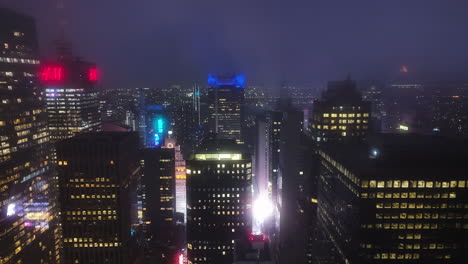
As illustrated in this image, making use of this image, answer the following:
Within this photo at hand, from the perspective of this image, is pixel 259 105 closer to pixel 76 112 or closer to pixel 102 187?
pixel 76 112

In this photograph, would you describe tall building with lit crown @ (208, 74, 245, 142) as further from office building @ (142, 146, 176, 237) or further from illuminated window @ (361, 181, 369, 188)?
illuminated window @ (361, 181, 369, 188)

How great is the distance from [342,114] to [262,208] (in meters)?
34.5

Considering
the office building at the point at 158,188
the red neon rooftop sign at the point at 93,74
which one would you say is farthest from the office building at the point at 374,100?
the red neon rooftop sign at the point at 93,74

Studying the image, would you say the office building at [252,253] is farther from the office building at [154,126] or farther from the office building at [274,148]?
the office building at [154,126]

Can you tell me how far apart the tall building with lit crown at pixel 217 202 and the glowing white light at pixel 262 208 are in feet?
66.0

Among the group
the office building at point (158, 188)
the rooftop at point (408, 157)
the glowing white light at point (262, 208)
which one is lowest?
the glowing white light at point (262, 208)

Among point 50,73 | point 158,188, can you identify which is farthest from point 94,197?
point 158,188

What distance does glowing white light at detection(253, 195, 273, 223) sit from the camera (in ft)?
237

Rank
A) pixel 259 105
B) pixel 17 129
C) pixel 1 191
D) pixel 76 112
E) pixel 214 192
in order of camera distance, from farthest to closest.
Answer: pixel 259 105, pixel 76 112, pixel 214 192, pixel 17 129, pixel 1 191

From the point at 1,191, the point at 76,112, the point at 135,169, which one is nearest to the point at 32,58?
the point at 1,191

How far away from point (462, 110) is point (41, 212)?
4764cm

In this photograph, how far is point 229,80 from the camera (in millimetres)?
92125

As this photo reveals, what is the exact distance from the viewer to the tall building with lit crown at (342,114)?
46.7m

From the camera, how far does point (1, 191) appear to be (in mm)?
36094
